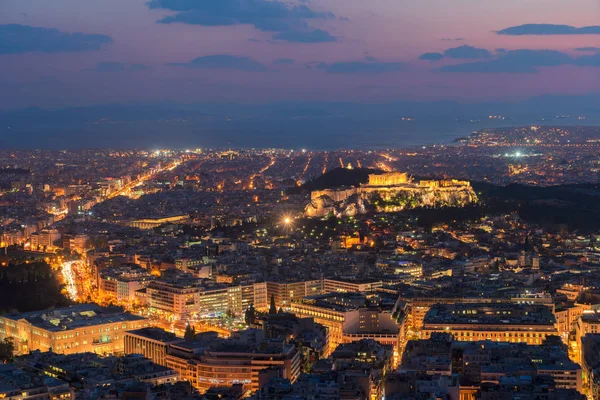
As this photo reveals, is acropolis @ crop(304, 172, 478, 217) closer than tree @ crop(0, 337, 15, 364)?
No

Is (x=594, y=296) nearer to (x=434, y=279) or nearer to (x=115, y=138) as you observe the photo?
(x=434, y=279)

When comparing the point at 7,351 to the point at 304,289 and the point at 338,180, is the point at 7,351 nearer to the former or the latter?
the point at 304,289

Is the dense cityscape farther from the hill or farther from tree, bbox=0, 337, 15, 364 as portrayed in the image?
the hill

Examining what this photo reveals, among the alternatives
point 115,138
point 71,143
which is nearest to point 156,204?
A: point 71,143

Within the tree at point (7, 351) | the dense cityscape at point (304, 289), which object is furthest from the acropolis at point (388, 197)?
the tree at point (7, 351)

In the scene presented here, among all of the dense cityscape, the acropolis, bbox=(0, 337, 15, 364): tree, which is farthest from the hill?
bbox=(0, 337, 15, 364): tree

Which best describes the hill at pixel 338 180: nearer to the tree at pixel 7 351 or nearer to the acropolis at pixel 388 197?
the acropolis at pixel 388 197

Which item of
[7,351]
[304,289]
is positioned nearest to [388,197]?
[304,289]
